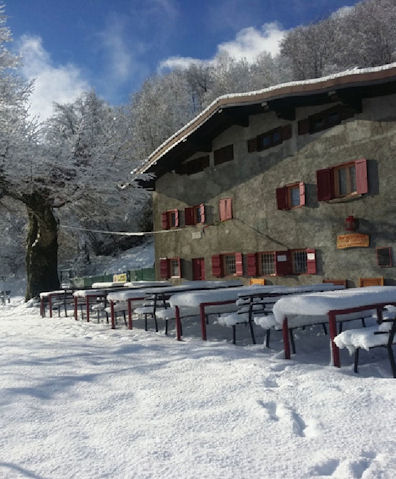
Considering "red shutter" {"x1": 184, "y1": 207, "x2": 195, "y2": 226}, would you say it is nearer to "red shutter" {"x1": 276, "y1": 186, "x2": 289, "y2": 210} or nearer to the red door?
the red door

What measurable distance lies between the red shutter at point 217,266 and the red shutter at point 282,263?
9.61ft

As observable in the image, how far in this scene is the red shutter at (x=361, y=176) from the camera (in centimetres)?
1236

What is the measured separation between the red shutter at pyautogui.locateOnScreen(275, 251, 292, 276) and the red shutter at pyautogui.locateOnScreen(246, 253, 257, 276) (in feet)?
3.49

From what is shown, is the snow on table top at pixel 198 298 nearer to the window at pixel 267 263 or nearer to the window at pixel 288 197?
the window at pixel 288 197

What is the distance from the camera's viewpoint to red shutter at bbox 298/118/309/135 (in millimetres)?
14227

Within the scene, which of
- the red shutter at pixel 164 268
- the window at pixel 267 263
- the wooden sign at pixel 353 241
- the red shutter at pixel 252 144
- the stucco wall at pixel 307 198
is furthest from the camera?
the red shutter at pixel 164 268

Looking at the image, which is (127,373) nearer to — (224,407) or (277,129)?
(224,407)

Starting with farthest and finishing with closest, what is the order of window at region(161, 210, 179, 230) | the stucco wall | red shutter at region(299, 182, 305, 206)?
window at region(161, 210, 179, 230)
red shutter at region(299, 182, 305, 206)
the stucco wall

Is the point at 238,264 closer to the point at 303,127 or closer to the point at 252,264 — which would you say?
the point at 252,264

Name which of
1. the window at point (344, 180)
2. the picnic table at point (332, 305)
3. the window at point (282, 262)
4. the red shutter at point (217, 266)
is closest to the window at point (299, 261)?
the window at point (282, 262)

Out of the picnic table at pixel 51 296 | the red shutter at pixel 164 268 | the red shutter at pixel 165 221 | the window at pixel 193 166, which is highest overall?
the window at pixel 193 166

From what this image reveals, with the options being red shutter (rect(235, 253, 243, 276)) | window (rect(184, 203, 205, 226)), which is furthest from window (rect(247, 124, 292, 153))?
red shutter (rect(235, 253, 243, 276))

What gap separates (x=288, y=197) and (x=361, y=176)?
9.42 feet

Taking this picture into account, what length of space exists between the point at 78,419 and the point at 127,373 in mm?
1590
